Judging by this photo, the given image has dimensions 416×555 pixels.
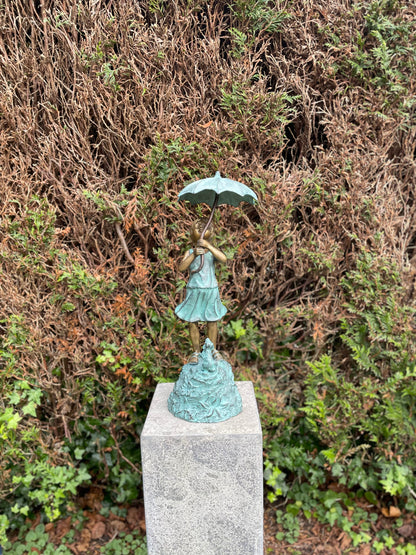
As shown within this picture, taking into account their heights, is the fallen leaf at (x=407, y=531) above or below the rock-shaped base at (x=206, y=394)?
below

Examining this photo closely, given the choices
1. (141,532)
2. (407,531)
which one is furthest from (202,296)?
(407,531)

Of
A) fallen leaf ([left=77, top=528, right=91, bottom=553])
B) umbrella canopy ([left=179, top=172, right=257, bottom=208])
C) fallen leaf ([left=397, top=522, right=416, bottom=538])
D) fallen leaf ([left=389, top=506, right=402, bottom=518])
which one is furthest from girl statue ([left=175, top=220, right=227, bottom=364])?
fallen leaf ([left=397, top=522, right=416, bottom=538])

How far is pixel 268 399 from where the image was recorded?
320cm

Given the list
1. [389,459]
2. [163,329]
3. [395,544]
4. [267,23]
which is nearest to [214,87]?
[267,23]

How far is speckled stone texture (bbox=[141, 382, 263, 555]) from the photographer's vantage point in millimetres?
2213

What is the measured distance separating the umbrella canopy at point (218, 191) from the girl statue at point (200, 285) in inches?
7.4

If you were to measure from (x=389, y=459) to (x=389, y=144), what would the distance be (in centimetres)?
247

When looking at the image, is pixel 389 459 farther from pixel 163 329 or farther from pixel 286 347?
pixel 163 329

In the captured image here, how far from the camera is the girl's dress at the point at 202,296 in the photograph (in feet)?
7.64

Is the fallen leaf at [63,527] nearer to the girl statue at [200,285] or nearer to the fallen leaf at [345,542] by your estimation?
the girl statue at [200,285]

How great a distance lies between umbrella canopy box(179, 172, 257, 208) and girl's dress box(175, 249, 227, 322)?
1.12ft

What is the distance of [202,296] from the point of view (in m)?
2.36

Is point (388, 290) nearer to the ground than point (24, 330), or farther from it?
farther from it

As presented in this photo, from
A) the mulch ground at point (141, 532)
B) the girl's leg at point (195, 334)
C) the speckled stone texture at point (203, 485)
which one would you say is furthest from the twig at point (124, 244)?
the mulch ground at point (141, 532)
